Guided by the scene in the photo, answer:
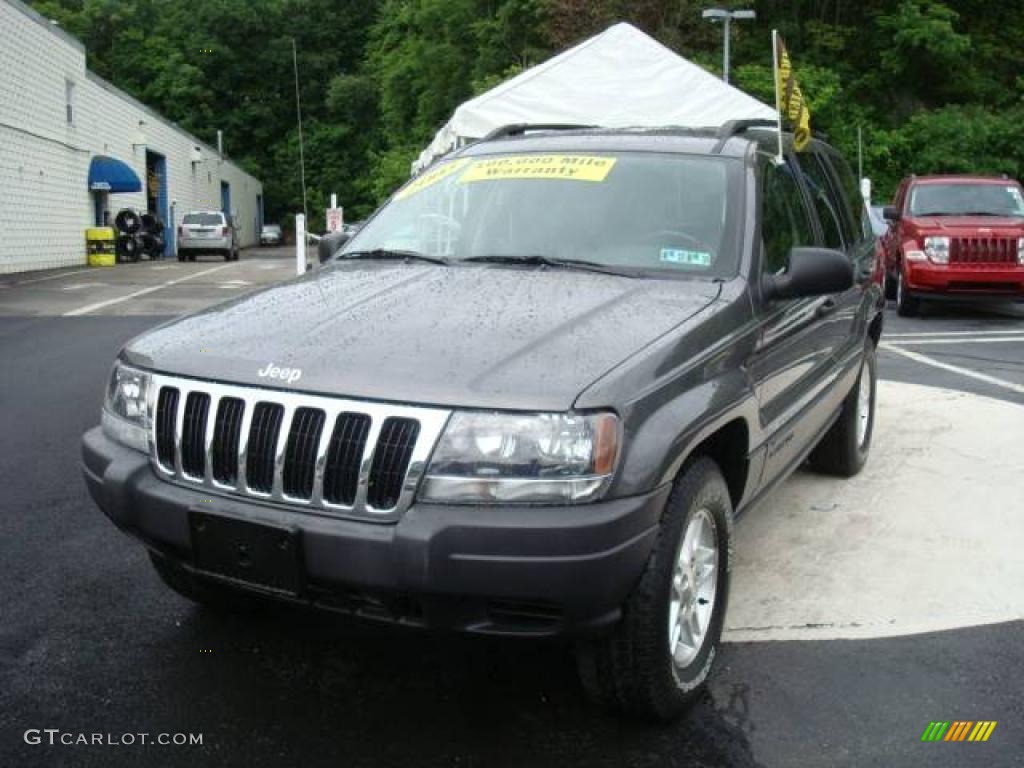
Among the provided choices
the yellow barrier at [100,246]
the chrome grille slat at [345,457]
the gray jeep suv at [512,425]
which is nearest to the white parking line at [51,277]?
the yellow barrier at [100,246]

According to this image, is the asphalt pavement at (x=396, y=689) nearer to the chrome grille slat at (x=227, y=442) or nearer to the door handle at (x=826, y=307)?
the chrome grille slat at (x=227, y=442)

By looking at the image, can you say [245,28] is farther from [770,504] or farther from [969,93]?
[770,504]

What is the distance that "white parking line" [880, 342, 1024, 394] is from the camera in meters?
8.25

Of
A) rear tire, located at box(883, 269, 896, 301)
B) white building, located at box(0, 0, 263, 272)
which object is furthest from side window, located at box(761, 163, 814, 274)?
white building, located at box(0, 0, 263, 272)

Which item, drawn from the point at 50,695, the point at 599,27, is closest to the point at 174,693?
the point at 50,695

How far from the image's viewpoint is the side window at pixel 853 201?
5414mm

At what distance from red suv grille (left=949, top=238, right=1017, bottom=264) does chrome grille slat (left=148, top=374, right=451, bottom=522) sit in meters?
11.6

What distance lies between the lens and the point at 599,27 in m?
30.4

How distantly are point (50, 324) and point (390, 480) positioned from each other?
38.1 feet

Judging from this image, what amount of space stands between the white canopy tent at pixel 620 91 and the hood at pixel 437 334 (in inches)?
371

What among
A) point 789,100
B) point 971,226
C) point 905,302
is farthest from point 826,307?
point 905,302

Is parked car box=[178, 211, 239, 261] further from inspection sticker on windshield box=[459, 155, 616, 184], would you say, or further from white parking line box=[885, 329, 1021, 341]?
inspection sticker on windshield box=[459, 155, 616, 184]

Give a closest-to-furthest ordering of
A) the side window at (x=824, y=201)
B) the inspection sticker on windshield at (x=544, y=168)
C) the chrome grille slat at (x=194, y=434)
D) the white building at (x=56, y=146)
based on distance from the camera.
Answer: the chrome grille slat at (x=194, y=434) < the inspection sticker on windshield at (x=544, y=168) < the side window at (x=824, y=201) < the white building at (x=56, y=146)

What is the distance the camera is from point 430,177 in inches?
174
